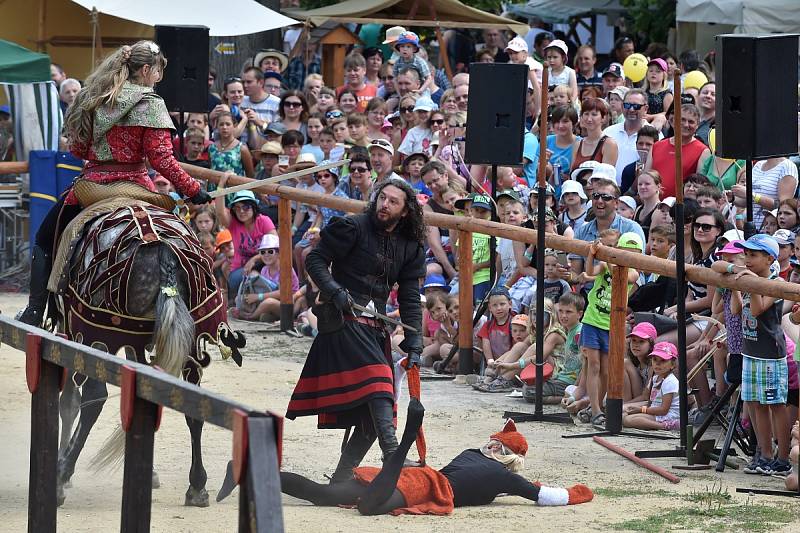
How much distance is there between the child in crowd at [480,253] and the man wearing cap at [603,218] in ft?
2.92

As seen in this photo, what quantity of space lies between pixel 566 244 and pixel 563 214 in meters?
1.43

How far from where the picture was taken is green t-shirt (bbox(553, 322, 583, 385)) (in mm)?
9742

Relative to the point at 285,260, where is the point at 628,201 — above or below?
above

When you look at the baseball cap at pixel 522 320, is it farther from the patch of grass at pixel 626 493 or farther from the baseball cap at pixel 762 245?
the patch of grass at pixel 626 493

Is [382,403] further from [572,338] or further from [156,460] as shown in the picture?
[572,338]

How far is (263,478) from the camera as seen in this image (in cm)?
378

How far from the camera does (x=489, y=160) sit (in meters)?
10.0

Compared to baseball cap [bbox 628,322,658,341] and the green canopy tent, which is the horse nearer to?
baseball cap [bbox 628,322,658,341]

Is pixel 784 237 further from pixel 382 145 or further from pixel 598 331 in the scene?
pixel 382 145

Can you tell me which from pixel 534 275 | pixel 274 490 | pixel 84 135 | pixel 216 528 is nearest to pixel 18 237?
pixel 534 275

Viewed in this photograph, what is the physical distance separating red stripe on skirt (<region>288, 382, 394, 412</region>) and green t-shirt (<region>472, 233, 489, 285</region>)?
3.69 metres

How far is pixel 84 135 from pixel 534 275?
4.02 meters

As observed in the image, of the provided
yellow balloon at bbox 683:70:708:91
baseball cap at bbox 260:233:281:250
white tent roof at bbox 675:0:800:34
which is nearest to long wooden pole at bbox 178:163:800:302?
baseball cap at bbox 260:233:281:250

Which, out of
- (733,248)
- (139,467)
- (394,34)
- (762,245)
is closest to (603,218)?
(733,248)
